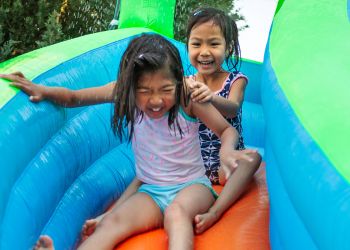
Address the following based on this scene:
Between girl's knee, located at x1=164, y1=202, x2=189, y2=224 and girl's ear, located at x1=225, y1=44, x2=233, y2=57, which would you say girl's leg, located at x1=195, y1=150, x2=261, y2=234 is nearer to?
girl's knee, located at x1=164, y1=202, x2=189, y2=224

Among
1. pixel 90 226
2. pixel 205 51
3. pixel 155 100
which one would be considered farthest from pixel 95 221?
pixel 205 51

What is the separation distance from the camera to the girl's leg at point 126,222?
160 centimetres

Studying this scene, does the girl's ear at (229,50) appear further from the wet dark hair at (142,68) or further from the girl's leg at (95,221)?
the girl's leg at (95,221)

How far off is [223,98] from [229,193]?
34 centimetres

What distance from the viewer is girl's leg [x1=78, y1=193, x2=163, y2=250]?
1.60 m

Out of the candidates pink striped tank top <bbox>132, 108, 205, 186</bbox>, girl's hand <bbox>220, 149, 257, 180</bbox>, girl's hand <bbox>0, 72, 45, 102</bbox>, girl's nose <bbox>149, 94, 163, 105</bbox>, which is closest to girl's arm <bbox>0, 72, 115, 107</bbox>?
girl's hand <bbox>0, 72, 45, 102</bbox>

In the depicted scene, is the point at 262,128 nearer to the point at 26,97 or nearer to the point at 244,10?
the point at 26,97

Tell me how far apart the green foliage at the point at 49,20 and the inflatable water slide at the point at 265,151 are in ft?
5.97

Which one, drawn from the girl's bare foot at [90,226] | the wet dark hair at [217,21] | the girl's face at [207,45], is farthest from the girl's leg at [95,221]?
the wet dark hair at [217,21]

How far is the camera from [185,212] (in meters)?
1.68

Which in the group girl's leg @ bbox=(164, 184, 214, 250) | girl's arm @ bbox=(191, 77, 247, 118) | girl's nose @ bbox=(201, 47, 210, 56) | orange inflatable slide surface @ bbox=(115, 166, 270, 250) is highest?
girl's nose @ bbox=(201, 47, 210, 56)

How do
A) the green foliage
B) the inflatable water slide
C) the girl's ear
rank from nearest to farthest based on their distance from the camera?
the inflatable water slide, the girl's ear, the green foliage

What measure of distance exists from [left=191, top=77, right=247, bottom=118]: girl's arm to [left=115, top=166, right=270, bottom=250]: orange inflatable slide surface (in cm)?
31

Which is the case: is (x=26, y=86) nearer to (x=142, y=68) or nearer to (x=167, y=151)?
(x=142, y=68)
